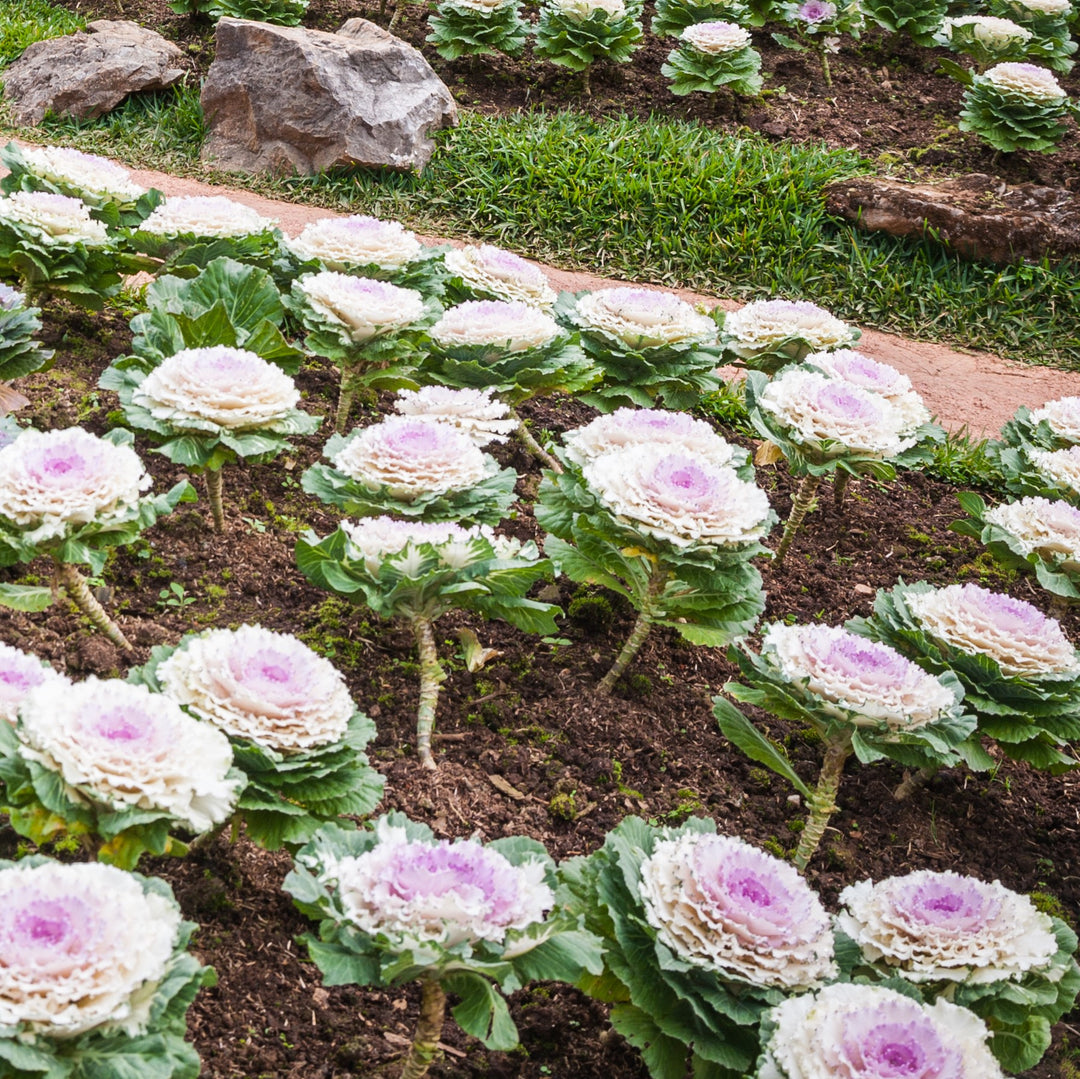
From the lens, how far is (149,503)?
2426 mm

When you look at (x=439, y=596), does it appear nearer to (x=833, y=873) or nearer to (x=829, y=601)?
(x=833, y=873)

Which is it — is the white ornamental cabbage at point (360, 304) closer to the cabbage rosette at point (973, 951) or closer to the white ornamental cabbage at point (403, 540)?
the white ornamental cabbage at point (403, 540)

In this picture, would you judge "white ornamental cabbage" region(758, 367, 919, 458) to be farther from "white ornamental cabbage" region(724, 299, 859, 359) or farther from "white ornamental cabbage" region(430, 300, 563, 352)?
"white ornamental cabbage" region(430, 300, 563, 352)

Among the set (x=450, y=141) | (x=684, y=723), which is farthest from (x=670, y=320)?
(x=450, y=141)

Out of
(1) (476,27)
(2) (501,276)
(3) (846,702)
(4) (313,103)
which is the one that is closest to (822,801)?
(3) (846,702)

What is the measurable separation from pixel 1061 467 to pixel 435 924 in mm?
2855

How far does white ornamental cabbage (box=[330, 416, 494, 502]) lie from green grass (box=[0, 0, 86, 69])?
255 inches

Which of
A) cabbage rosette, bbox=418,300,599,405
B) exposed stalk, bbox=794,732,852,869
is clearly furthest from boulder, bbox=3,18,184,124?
exposed stalk, bbox=794,732,852,869

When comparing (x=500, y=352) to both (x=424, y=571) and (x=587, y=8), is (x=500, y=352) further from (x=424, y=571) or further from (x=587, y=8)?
(x=587, y=8)

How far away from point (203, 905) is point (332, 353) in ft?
5.49

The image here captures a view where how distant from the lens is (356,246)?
12.1 feet

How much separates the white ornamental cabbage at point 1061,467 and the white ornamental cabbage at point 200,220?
8.71 feet

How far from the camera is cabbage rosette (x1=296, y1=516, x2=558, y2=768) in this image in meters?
2.42

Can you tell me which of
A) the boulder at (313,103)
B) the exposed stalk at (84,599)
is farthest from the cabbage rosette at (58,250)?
the boulder at (313,103)
